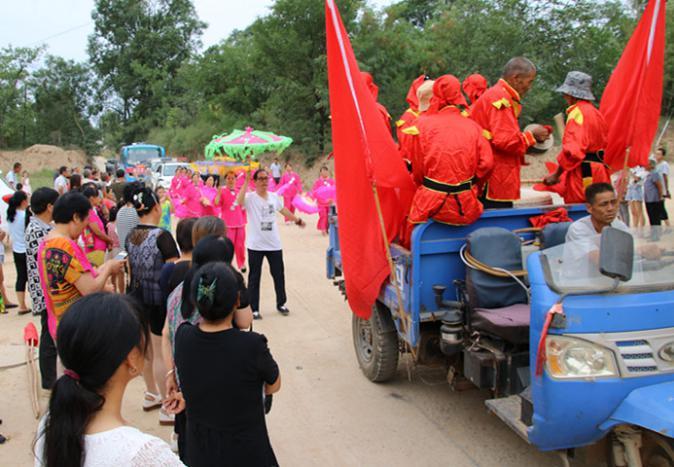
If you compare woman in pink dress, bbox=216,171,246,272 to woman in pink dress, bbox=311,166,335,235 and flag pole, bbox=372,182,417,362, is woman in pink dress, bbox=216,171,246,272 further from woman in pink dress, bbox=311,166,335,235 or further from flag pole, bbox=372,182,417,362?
flag pole, bbox=372,182,417,362

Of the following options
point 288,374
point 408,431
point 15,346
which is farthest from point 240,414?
point 15,346

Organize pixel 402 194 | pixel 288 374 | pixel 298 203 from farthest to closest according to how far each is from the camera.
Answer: pixel 298 203
pixel 288 374
pixel 402 194

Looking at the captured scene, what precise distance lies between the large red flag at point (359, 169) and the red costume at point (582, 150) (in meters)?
1.63

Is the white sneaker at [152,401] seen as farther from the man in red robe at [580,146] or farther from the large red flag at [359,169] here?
the man in red robe at [580,146]

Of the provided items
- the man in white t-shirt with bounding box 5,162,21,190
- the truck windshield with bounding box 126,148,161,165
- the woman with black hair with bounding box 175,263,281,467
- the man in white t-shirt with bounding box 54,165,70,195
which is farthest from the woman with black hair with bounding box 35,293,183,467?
the truck windshield with bounding box 126,148,161,165

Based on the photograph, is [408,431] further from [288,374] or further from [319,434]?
[288,374]

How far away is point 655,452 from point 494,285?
1.36m

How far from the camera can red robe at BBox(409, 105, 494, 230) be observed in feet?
13.8

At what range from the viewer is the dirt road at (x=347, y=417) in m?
4.03

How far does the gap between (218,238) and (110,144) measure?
64431 mm

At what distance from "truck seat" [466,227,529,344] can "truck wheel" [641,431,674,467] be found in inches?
37.1

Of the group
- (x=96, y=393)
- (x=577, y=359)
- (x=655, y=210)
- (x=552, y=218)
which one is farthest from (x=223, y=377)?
(x=655, y=210)

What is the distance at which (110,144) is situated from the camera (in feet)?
204

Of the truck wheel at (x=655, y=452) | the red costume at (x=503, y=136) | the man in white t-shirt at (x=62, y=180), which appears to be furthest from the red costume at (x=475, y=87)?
the man in white t-shirt at (x=62, y=180)
